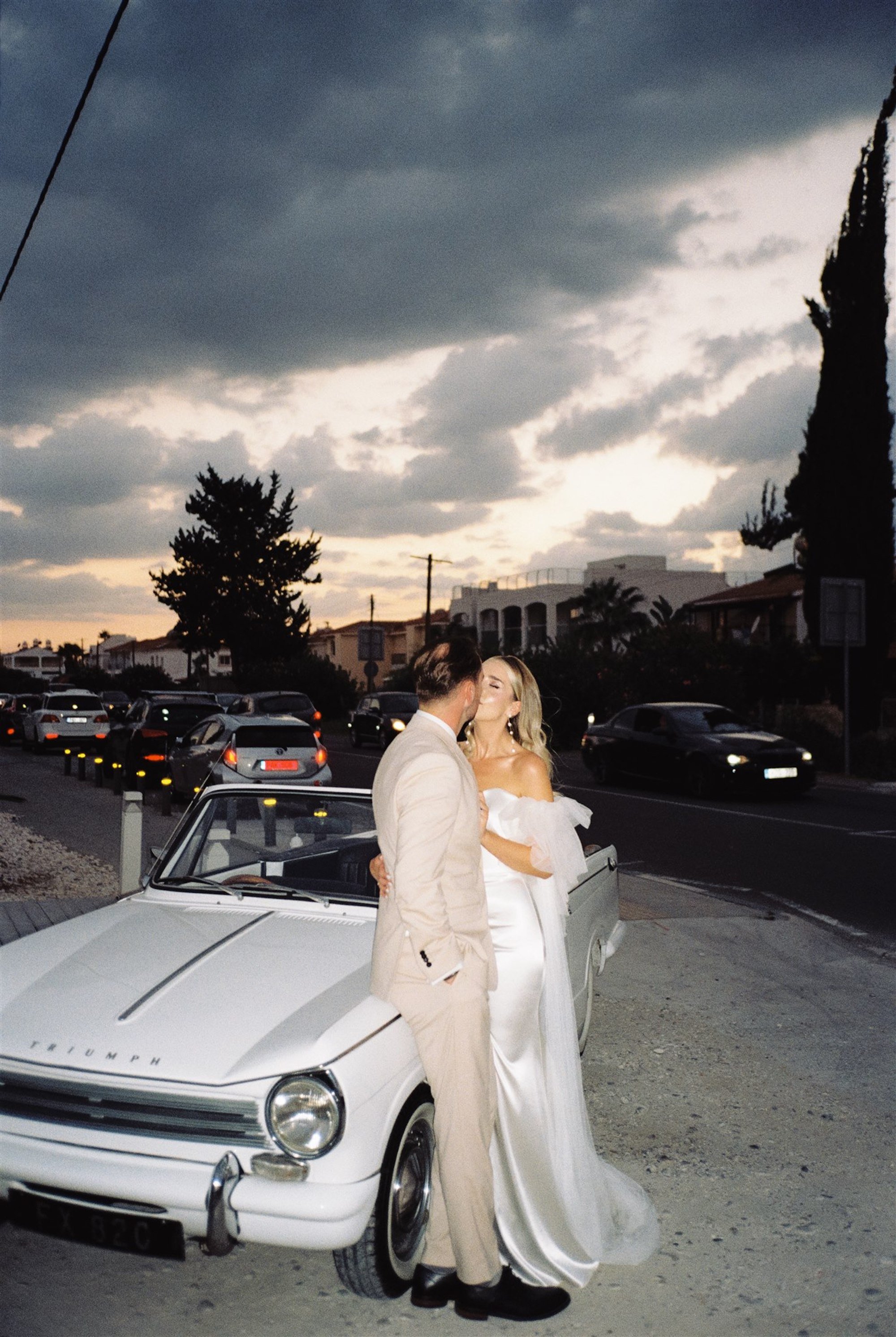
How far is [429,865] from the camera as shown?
2.98m

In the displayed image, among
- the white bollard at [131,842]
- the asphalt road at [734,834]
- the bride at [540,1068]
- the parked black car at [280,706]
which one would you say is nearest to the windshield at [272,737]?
the asphalt road at [734,834]

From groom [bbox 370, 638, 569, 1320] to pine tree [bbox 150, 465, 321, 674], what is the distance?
199 feet

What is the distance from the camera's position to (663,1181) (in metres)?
4.01

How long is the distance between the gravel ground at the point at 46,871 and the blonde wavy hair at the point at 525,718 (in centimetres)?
685

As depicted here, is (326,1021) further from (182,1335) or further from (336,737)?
(336,737)

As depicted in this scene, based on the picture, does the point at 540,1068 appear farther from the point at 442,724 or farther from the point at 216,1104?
the point at 442,724

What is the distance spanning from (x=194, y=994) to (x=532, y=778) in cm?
125

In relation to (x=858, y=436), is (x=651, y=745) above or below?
below

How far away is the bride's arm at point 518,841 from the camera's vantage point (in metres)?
3.50

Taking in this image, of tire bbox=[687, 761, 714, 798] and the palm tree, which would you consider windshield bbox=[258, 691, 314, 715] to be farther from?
the palm tree

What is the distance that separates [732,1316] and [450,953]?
50.3 inches

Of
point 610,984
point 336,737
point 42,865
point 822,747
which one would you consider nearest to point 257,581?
point 336,737

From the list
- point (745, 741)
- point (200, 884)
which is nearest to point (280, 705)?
point (745, 741)

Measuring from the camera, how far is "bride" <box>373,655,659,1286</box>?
10.8 ft
